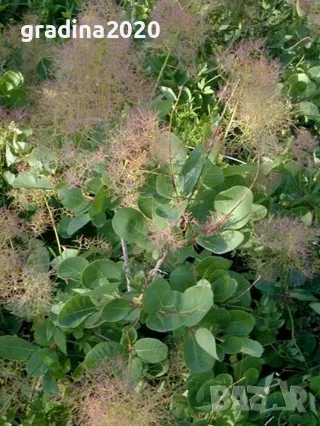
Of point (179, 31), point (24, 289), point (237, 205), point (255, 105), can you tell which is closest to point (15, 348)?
point (24, 289)

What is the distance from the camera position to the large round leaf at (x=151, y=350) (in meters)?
1.20

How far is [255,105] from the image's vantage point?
1.43m

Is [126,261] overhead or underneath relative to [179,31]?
underneath

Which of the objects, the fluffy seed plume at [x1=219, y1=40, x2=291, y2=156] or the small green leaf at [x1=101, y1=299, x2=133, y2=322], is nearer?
the small green leaf at [x1=101, y1=299, x2=133, y2=322]

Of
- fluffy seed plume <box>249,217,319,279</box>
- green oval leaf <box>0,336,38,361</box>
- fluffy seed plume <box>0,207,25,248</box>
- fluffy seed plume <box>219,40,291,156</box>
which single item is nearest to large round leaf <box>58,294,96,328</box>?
green oval leaf <box>0,336,38,361</box>

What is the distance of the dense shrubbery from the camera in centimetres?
121

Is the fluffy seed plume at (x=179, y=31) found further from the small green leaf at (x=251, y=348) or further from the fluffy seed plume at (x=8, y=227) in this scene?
the small green leaf at (x=251, y=348)

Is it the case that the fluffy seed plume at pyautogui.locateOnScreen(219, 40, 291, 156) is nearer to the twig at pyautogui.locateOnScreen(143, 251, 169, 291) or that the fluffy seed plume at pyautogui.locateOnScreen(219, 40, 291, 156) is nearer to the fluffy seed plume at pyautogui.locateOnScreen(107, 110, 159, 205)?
the fluffy seed plume at pyautogui.locateOnScreen(107, 110, 159, 205)

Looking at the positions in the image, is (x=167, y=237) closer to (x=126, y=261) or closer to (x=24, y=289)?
(x=126, y=261)
